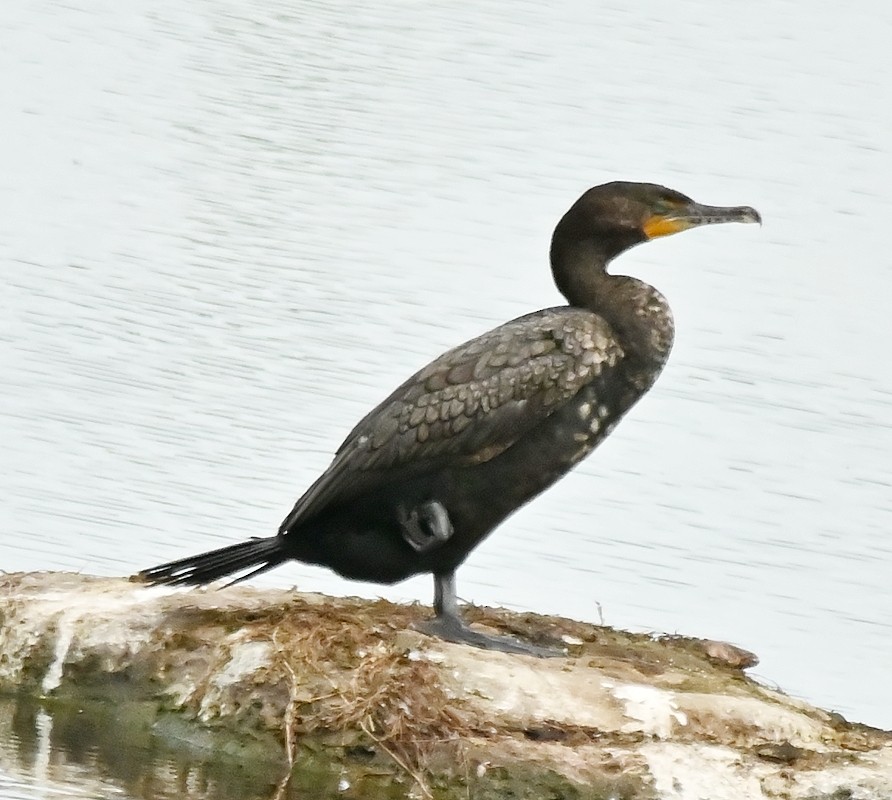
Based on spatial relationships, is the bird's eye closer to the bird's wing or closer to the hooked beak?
the hooked beak

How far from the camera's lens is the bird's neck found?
6.21 metres

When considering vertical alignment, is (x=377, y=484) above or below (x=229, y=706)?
above

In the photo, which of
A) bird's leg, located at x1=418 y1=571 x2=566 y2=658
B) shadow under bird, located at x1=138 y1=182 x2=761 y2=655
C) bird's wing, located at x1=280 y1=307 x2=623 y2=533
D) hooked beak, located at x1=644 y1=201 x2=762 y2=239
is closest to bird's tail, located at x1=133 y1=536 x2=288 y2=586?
shadow under bird, located at x1=138 y1=182 x2=761 y2=655

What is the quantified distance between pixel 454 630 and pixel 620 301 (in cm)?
109

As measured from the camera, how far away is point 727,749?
19.1 feet

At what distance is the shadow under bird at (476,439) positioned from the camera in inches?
Result: 239

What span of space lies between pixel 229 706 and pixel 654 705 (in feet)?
3.94

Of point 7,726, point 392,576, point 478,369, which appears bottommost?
point 7,726

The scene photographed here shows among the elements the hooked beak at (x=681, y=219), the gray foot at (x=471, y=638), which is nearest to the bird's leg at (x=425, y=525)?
the gray foot at (x=471, y=638)

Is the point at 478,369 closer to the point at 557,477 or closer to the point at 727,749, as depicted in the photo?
the point at 557,477

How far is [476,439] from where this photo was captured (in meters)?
6.05

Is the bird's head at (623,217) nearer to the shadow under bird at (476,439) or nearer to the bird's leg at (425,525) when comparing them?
the shadow under bird at (476,439)

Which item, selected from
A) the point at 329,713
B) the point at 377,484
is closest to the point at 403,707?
the point at 329,713

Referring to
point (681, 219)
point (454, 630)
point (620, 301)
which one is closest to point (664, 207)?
point (681, 219)
